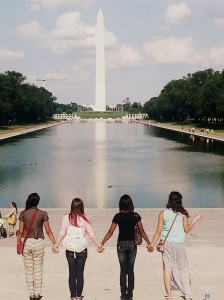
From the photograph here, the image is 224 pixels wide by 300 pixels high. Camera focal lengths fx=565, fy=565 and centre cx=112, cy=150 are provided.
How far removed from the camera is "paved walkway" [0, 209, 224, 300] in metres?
9.89

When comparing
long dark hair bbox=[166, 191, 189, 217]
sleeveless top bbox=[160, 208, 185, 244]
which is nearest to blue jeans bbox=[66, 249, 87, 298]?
sleeveless top bbox=[160, 208, 185, 244]

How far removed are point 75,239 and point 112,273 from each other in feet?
9.06

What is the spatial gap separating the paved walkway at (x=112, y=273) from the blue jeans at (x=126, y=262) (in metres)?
0.54

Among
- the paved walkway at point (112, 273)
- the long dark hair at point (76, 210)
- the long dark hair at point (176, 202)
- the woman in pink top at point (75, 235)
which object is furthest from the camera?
the paved walkway at point (112, 273)

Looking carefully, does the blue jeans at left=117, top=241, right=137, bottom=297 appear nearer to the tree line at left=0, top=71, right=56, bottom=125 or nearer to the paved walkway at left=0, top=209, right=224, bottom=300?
the paved walkway at left=0, top=209, right=224, bottom=300

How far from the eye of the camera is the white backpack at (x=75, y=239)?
29.1ft

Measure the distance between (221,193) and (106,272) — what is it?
18200mm

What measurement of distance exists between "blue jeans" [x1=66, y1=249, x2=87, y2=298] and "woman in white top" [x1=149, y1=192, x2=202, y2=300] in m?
1.19

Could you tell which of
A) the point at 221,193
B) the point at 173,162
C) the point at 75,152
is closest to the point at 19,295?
the point at 221,193

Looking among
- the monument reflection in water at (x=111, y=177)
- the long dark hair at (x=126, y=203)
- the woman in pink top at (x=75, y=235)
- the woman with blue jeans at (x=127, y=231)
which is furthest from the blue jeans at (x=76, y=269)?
the monument reflection in water at (x=111, y=177)

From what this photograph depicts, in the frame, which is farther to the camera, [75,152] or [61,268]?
[75,152]

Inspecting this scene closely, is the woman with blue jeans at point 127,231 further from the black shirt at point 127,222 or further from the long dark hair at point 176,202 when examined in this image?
the long dark hair at point 176,202

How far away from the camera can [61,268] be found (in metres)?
11.7

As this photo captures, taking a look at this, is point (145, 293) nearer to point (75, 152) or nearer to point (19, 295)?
point (19, 295)
